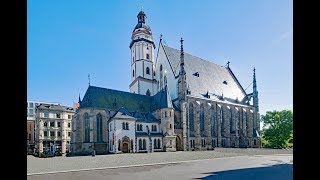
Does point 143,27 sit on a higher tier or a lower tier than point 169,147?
higher

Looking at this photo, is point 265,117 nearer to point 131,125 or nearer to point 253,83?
point 253,83

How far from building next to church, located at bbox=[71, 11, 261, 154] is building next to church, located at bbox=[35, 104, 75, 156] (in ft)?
60.6

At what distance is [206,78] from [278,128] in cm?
1731

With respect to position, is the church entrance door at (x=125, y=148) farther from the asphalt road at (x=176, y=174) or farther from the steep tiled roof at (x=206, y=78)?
the asphalt road at (x=176, y=174)

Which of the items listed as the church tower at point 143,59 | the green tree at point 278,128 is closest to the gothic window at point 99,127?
the church tower at point 143,59

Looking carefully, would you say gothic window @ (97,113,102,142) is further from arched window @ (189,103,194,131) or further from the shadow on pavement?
the shadow on pavement

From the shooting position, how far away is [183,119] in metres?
42.0

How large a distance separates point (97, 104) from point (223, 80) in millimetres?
31785

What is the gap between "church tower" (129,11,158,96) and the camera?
162 feet

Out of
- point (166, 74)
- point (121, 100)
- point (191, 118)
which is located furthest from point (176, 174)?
point (166, 74)

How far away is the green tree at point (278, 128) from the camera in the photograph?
4497cm

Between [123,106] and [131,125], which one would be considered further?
[123,106]
